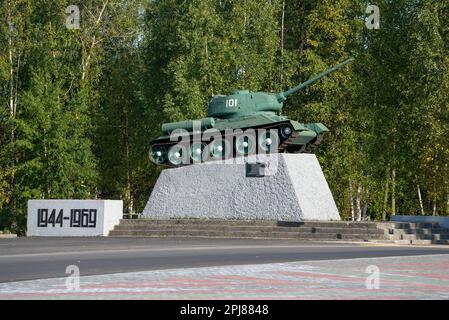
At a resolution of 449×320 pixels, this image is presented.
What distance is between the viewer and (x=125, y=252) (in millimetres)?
21250

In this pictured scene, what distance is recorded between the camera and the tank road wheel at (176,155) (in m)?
38.6

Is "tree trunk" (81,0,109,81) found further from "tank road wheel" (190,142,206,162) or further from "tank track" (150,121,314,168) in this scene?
"tank road wheel" (190,142,206,162)

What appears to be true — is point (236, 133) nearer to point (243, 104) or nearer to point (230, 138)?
point (230, 138)

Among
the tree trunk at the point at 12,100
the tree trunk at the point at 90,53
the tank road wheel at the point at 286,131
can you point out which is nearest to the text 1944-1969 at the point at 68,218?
the tank road wheel at the point at 286,131

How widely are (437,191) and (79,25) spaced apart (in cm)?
2266

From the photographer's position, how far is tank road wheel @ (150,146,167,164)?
38.9m

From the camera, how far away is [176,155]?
38562mm

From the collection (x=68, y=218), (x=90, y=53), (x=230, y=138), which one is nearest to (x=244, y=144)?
(x=230, y=138)

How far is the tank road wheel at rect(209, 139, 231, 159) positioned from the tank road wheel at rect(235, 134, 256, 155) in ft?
1.71

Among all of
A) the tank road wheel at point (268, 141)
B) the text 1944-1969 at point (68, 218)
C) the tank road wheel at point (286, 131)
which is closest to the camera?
the text 1944-1969 at point (68, 218)

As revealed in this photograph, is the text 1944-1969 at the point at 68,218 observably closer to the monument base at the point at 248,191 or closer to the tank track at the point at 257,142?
the monument base at the point at 248,191
